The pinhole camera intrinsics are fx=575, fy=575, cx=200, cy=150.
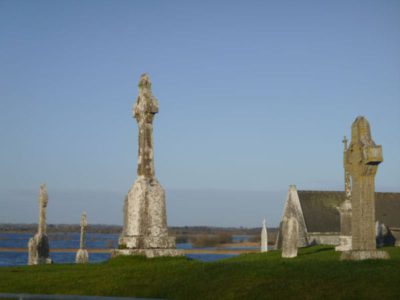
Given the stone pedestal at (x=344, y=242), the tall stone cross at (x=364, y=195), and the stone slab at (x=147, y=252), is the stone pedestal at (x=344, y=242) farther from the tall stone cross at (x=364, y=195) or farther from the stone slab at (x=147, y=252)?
the stone slab at (x=147, y=252)

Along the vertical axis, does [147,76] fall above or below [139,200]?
above

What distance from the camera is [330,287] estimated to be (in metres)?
11.8

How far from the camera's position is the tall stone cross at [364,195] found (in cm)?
1723

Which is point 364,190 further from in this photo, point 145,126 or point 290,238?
point 290,238

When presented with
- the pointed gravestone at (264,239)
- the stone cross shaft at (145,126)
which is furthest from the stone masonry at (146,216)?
the pointed gravestone at (264,239)

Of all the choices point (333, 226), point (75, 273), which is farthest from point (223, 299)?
point (333, 226)

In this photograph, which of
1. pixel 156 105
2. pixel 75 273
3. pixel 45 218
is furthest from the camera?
pixel 45 218

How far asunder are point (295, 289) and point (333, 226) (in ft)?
120

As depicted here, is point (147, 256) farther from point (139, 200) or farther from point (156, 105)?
point (156, 105)

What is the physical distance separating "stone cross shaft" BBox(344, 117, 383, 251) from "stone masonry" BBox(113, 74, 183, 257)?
18.6 ft

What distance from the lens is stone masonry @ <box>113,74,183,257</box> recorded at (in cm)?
1791

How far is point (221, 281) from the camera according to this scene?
13.0 meters

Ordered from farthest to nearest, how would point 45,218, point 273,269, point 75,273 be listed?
1. point 45,218
2. point 75,273
3. point 273,269

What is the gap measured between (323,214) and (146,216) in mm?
32103
